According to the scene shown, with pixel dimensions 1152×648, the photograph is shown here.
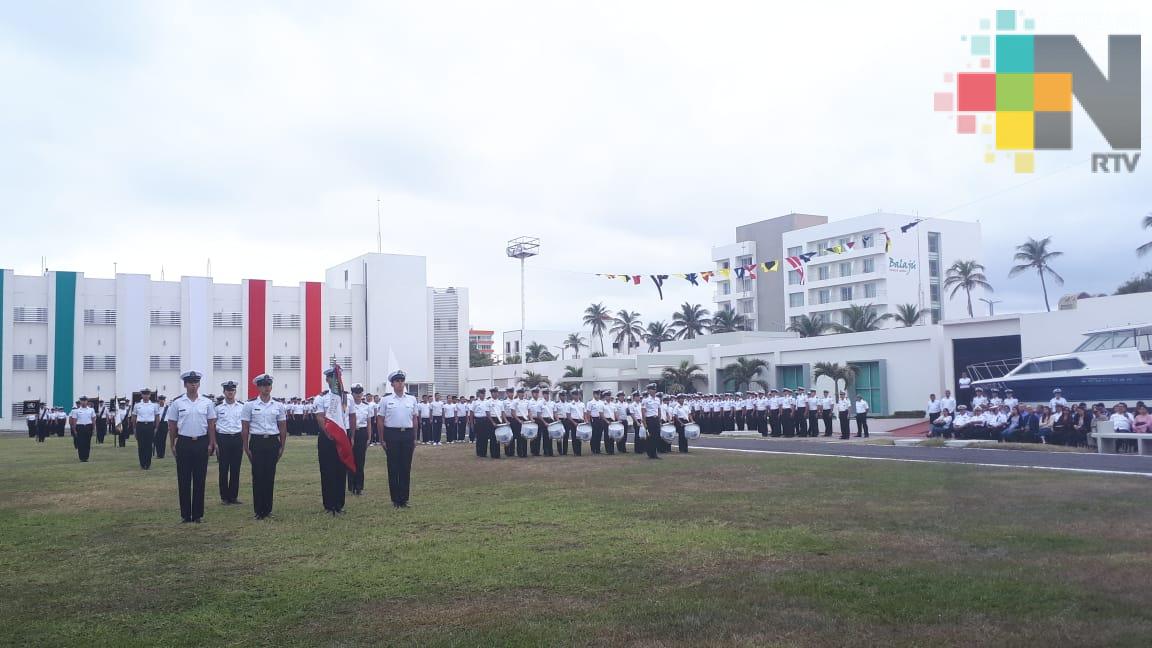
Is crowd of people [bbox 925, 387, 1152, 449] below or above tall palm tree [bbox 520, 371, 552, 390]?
below

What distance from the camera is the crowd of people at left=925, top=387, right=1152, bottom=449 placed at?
75.6 feet

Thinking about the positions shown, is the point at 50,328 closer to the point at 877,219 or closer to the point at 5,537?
the point at 5,537

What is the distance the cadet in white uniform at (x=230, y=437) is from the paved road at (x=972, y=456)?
1337 cm

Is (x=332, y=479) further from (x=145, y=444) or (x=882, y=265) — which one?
(x=882, y=265)

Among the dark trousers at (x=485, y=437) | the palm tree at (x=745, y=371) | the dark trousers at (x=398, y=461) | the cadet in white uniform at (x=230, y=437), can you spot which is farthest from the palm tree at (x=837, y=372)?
the cadet in white uniform at (x=230, y=437)

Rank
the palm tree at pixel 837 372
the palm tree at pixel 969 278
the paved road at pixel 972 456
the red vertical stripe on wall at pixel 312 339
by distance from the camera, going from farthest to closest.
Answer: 1. the palm tree at pixel 969 278
2. the red vertical stripe on wall at pixel 312 339
3. the palm tree at pixel 837 372
4. the paved road at pixel 972 456

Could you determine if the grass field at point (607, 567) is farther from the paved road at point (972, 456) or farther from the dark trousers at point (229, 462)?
the paved road at point (972, 456)

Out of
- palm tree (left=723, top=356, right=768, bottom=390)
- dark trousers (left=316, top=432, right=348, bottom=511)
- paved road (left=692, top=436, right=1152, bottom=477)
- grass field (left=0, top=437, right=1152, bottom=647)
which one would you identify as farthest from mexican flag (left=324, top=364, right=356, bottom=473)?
palm tree (left=723, top=356, right=768, bottom=390)

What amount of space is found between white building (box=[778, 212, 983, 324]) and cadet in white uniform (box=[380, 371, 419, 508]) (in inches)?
2593

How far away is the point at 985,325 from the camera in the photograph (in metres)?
40.6

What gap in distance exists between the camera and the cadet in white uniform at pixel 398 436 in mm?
12938

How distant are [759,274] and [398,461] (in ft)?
258

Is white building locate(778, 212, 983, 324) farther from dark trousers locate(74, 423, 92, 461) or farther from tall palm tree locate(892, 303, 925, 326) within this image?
dark trousers locate(74, 423, 92, 461)

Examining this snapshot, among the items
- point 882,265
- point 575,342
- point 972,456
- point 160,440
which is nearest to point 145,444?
point 160,440
